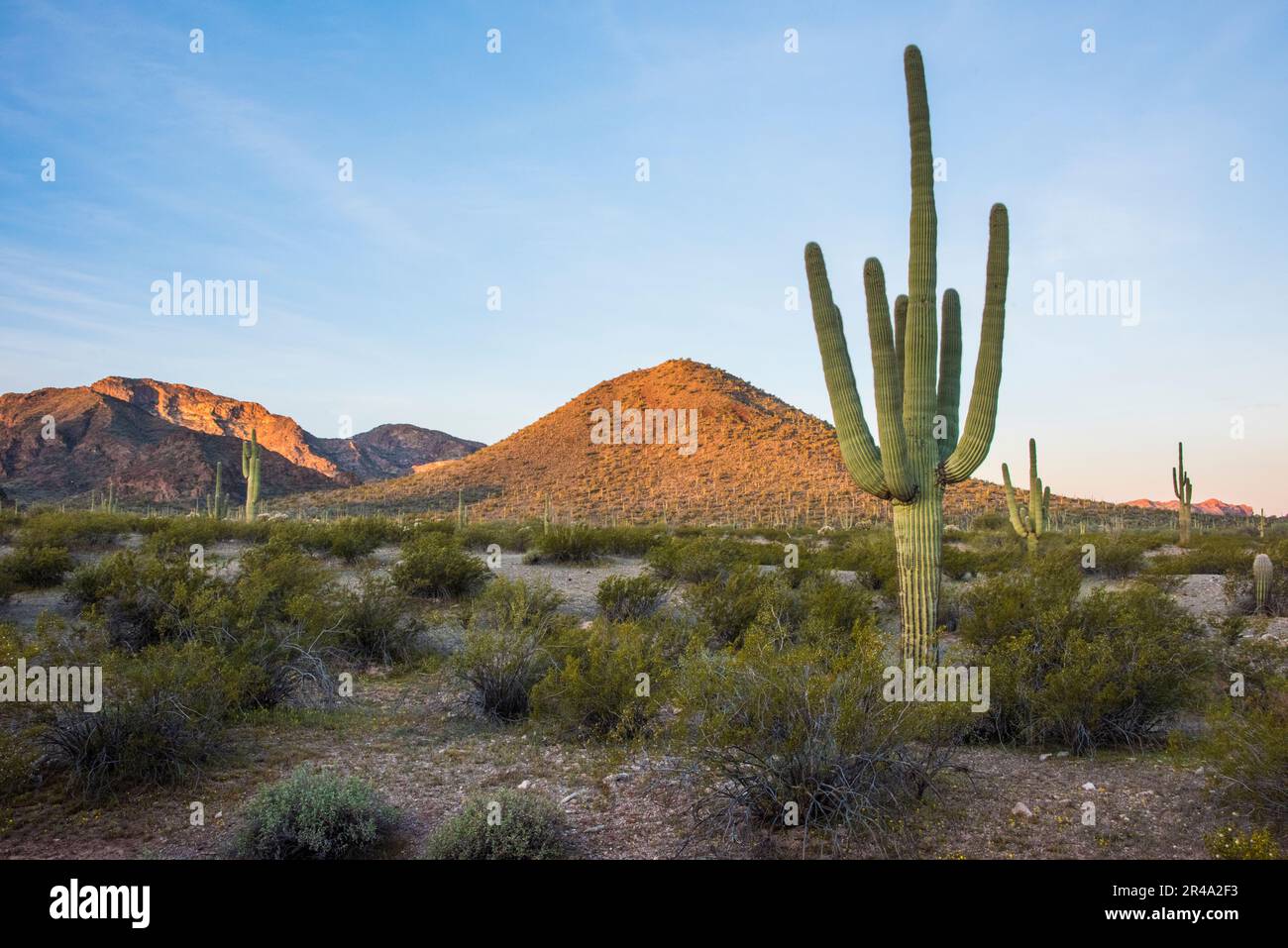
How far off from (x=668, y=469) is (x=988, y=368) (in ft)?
160

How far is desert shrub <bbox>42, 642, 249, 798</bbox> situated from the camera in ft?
17.8

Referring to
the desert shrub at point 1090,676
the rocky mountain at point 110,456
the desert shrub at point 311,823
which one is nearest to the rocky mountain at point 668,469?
the rocky mountain at point 110,456

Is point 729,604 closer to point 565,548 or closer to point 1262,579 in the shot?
point 565,548

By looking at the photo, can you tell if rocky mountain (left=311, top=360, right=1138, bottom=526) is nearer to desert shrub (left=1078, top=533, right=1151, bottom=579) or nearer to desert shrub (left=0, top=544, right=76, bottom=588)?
desert shrub (left=1078, top=533, right=1151, bottom=579)

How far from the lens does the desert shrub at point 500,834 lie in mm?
4441

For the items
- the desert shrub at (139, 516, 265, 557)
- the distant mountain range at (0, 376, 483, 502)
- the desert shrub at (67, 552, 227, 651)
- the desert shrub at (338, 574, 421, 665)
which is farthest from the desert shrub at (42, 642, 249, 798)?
the distant mountain range at (0, 376, 483, 502)

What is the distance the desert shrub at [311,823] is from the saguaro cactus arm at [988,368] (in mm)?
5912

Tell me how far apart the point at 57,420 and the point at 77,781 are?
84948 millimetres

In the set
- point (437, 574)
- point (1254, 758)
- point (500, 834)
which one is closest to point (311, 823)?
point (500, 834)

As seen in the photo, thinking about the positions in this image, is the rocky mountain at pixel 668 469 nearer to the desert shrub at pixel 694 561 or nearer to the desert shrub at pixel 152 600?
the desert shrub at pixel 694 561

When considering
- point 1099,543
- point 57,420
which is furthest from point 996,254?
point 57,420

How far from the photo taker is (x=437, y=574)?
42.3ft
